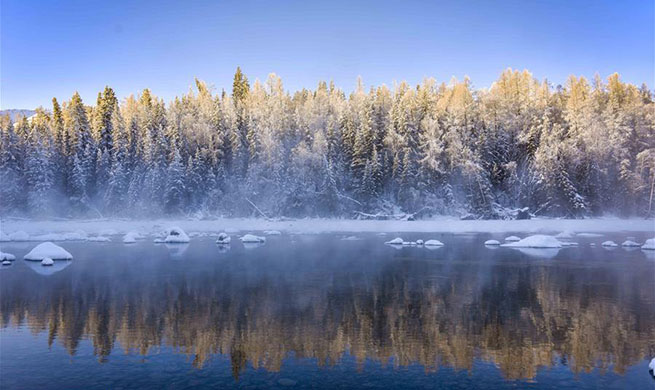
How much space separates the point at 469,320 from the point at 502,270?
35.5ft

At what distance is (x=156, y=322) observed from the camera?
14797 mm

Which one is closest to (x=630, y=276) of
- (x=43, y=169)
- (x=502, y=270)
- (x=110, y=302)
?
(x=502, y=270)

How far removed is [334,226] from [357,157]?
535 inches

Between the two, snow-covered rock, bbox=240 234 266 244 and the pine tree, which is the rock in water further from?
the pine tree

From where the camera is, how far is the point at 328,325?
1423cm

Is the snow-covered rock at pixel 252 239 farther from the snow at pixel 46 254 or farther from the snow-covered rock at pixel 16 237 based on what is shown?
the snow-covered rock at pixel 16 237

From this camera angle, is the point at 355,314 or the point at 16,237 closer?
the point at 355,314

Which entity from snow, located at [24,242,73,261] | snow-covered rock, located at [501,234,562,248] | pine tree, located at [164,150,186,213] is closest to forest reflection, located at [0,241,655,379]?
snow, located at [24,242,73,261]

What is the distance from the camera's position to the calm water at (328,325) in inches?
405

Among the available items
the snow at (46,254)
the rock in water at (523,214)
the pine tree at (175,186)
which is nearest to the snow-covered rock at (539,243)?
the rock in water at (523,214)

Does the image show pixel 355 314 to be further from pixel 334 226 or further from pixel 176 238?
pixel 334 226

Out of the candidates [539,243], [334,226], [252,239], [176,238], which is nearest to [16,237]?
[176,238]

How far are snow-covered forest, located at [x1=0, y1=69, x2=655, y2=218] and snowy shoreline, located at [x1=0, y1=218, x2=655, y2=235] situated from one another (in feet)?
12.8

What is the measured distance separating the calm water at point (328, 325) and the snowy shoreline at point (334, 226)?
2946 centimetres
